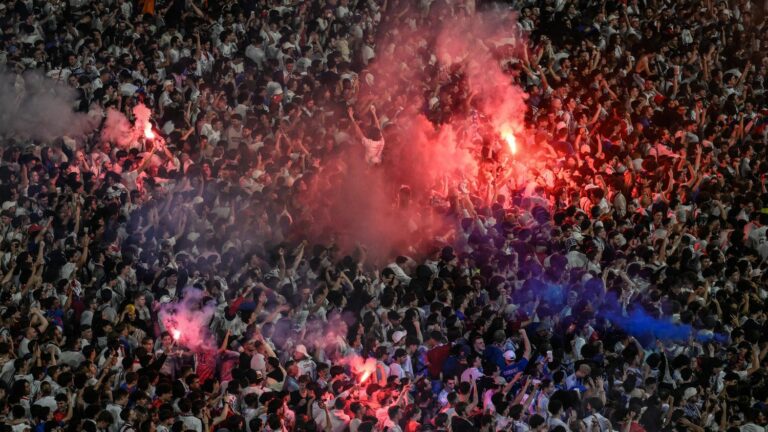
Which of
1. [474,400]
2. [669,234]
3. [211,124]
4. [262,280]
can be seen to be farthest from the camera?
[211,124]

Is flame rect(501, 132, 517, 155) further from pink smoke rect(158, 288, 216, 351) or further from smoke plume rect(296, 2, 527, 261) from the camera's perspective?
pink smoke rect(158, 288, 216, 351)

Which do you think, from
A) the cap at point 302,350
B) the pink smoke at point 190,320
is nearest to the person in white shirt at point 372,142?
the pink smoke at point 190,320

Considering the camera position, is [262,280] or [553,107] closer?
[262,280]

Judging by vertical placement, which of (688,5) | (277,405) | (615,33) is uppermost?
(688,5)

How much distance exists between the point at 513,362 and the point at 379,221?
2.97m

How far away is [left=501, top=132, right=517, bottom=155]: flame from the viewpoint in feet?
42.9

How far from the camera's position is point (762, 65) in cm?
1484

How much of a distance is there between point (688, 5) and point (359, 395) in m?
8.95

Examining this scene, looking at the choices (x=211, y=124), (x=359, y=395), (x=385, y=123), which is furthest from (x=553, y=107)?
(x=359, y=395)

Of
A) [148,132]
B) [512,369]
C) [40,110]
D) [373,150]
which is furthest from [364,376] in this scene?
[40,110]

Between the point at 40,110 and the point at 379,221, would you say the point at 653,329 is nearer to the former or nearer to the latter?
the point at 379,221

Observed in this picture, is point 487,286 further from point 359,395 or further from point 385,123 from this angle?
point 385,123

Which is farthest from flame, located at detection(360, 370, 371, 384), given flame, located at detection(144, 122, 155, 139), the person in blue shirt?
flame, located at detection(144, 122, 155, 139)

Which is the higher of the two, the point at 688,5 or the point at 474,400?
the point at 688,5
